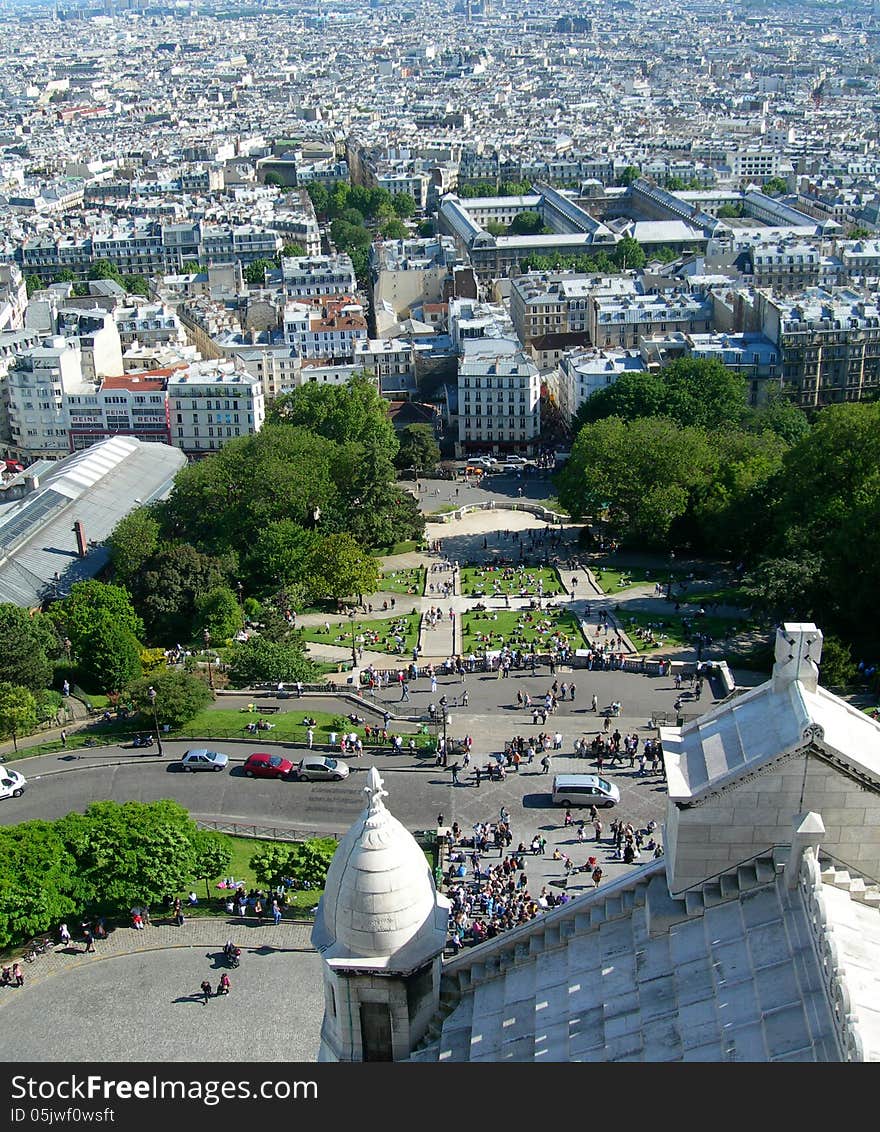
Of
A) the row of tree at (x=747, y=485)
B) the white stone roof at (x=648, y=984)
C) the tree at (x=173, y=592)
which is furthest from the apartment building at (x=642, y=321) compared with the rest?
the white stone roof at (x=648, y=984)

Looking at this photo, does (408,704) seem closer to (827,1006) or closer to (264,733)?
(264,733)

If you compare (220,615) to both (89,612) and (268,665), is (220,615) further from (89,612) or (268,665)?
(268,665)

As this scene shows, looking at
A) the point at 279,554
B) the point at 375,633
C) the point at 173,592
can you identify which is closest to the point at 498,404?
the point at 279,554

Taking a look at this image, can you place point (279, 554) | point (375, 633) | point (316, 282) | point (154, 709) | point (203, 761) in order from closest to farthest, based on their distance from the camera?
1. point (203, 761)
2. point (154, 709)
3. point (375, 633)
4. point (279, 554)
5. point (316, 282)

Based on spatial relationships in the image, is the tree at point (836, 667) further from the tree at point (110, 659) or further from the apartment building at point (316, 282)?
the apartment building at point (316, 282)

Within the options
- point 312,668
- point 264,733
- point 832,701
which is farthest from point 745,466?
point 832,701
